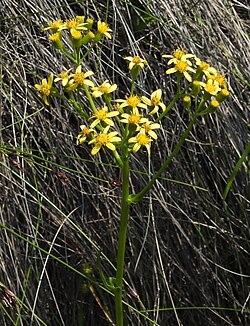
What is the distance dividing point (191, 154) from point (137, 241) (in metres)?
0.28

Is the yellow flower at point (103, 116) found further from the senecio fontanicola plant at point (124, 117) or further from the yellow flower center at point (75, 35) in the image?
the yellow flower center at point (75, 35)

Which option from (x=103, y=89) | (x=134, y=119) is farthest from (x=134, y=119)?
(x=103, y=89)

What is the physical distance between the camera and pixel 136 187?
1801 mm

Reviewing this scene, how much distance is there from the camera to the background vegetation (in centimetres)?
175

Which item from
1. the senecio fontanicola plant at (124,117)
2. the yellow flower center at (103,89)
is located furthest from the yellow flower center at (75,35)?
the yellow flower center at (103,89)

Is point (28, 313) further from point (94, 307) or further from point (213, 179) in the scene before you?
point (213, 179)

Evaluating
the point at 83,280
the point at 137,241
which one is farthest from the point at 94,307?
the point at 137,241

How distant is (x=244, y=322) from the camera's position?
1.84 metres

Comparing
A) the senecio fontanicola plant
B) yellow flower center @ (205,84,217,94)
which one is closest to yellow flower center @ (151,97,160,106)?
the senecio fontanicola plant

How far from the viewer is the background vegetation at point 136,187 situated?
5.76 feet

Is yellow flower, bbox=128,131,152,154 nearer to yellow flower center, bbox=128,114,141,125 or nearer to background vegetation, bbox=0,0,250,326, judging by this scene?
yellow flower center, bbox=128,114,141,125

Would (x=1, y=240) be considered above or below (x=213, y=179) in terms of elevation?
above

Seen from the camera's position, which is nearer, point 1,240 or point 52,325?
point 1,240

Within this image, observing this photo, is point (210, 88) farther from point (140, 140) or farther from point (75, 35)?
point (75, 35)
